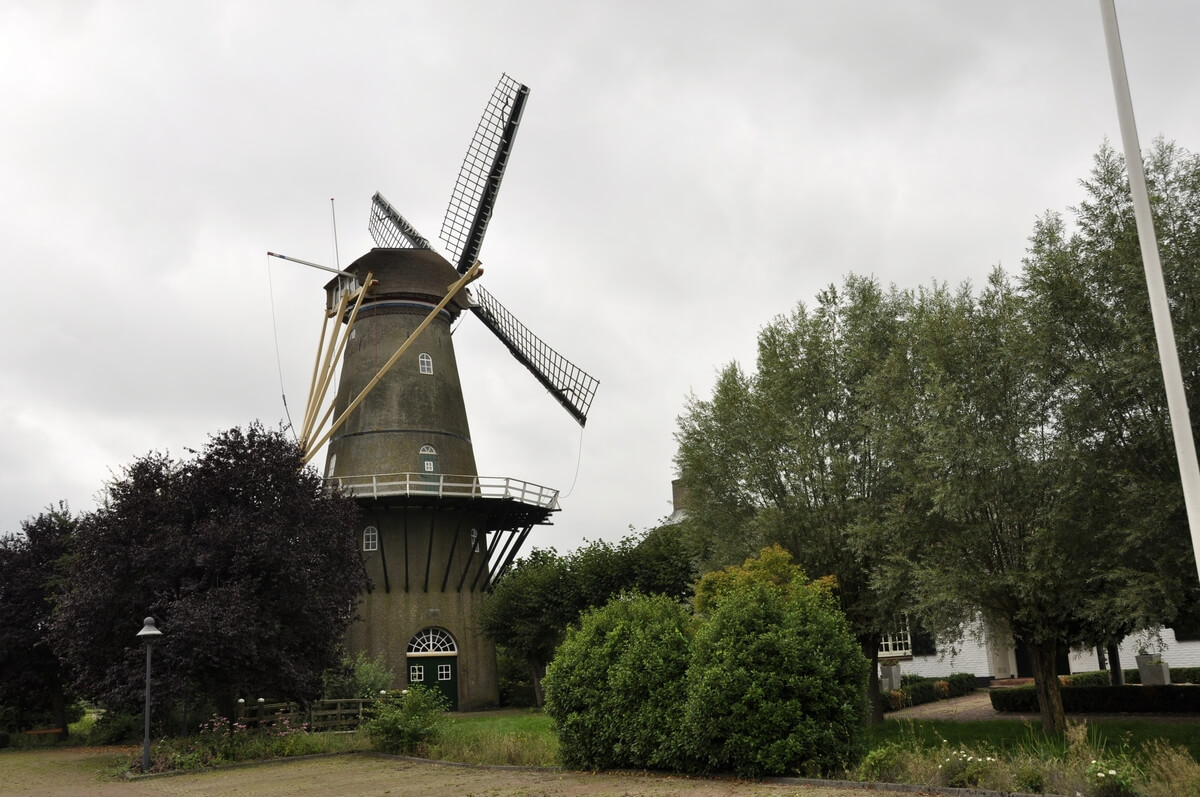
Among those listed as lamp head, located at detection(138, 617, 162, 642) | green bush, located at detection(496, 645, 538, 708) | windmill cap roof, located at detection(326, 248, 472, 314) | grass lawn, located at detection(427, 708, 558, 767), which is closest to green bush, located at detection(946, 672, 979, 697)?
green bush, located at detection(496, 645, 538, 708)

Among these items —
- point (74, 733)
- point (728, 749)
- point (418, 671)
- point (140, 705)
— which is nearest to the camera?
point (728, 749)

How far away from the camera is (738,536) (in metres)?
22.5

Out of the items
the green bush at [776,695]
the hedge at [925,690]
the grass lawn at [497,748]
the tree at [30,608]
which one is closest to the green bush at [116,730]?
the tree at [30,608]

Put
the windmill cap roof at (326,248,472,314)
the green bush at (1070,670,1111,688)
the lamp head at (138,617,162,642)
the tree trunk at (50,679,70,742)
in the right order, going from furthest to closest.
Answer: the windmill cap roof at (326,248,472,314) → the green bush at (1070,670,1111,688) → the tree trunk at (50,679,70,742) → the lamp head at (138,617,162,642)

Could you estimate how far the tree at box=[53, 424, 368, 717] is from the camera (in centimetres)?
1797

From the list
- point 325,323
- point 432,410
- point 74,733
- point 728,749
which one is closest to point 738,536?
point 728,749

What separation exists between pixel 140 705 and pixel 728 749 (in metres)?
13.1

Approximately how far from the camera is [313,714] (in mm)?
22203

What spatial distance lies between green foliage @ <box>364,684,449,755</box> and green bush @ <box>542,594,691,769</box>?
12.3 ft

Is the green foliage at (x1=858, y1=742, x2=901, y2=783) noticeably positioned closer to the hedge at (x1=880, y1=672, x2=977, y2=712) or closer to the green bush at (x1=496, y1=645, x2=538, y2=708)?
the hedge at (x1=880, y1=672, x2=977, y2=712)

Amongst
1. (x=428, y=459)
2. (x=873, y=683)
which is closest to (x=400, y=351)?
(x=428, y=459)

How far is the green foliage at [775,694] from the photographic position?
11945 mm

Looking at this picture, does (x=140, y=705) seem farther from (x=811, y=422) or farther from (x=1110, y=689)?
(x=1110, y=689)

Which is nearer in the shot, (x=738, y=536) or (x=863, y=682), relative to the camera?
(x=863, y=682)
